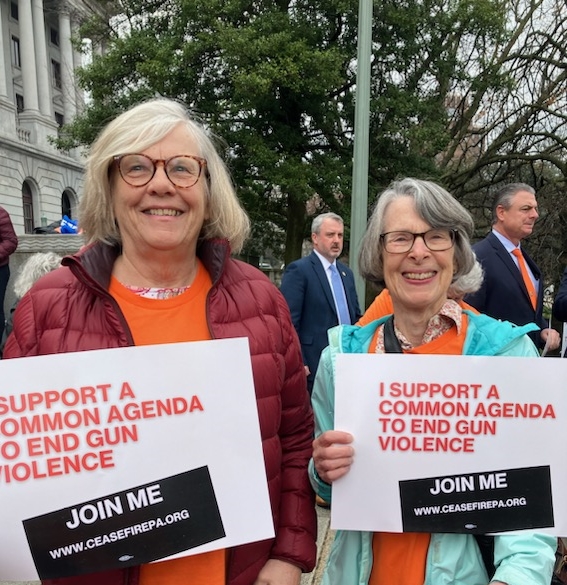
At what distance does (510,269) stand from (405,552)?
2719mm

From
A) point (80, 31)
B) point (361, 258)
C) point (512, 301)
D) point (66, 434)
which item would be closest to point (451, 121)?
point (80, 31)

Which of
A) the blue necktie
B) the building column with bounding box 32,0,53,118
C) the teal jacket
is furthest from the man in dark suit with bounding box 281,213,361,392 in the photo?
the building column with bounding box 32,0,53,118

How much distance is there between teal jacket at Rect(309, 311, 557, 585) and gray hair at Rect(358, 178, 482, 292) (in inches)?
6.5

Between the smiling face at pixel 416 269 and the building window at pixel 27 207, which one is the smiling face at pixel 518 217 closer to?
the smiling face at pixel 416 269

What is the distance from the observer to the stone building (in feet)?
93.5

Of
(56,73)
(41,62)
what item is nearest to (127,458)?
(41,62)

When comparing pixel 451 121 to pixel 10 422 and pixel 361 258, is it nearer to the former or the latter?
pixel 361 258

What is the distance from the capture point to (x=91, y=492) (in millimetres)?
1263

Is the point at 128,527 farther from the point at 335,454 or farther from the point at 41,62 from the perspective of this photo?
the point at 41,62

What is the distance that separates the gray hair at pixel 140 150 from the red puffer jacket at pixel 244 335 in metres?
0.07

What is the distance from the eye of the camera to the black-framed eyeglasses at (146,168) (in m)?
1.38

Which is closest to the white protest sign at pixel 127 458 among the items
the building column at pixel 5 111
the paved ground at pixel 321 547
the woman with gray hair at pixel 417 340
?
the woman with gray hair at pixel 417 340

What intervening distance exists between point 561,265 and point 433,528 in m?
9.01

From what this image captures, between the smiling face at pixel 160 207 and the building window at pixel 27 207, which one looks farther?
the building window at pixel 27 207
